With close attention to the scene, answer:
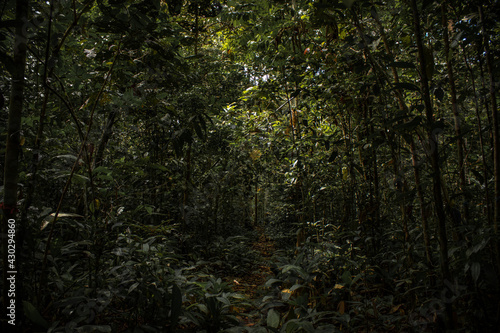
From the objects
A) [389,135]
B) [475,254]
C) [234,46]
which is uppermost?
[234,46]

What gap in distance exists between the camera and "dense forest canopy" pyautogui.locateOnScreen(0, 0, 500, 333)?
5.07 feet

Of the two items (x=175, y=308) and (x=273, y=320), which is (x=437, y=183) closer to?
(x=273, y=320)

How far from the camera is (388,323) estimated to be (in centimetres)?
216

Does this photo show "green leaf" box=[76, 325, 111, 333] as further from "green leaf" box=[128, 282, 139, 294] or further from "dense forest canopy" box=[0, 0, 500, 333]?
"green leaf" box=[128, 282, 139, 294]

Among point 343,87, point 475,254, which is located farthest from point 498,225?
point 343,87

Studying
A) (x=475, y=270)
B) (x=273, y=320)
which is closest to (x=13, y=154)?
Answer: (x=273, y=320)

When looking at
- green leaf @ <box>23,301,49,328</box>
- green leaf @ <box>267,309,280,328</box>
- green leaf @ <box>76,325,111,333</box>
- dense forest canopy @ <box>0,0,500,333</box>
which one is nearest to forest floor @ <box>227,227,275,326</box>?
dense forest canopy @ <box>0,0,500,333</box>

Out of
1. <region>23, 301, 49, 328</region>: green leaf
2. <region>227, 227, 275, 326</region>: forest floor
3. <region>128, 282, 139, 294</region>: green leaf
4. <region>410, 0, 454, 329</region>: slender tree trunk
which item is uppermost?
<region>410, 0, 454, 329</region>: slender tree trunk

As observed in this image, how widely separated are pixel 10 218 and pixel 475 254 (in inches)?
88.6

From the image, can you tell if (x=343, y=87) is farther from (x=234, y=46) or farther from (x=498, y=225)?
(x=234, y=46)

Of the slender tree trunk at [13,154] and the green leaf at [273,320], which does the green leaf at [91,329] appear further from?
the green leaf at [273,320]

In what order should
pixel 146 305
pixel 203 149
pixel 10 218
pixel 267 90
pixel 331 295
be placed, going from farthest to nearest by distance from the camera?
pixel 203 149 → pixel 267 90 → pixel 331 295 → pixel 146 305 → pixel 10 218

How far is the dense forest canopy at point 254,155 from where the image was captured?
1.55 m

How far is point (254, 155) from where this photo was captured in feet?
15.7
